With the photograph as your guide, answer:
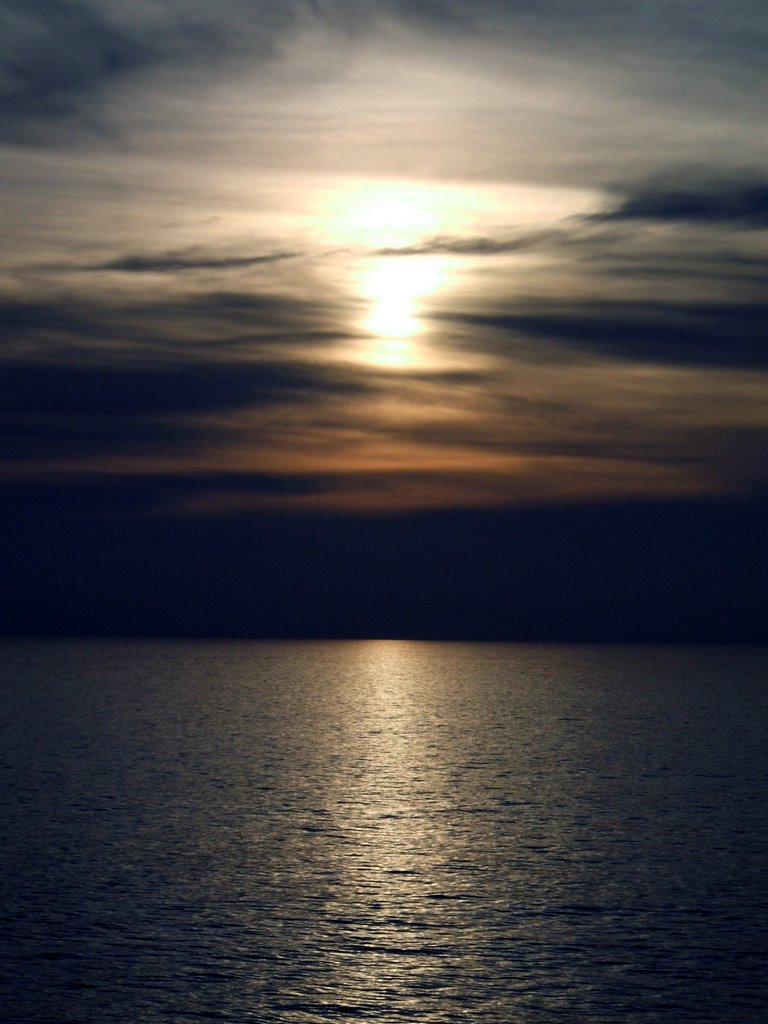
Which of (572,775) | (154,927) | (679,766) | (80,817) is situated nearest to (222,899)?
(154,927)

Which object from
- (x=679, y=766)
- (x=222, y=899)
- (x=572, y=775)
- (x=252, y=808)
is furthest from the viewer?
(x=679, y=766)

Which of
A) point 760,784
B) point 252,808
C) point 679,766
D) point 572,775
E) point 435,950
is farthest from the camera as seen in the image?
point 679,766

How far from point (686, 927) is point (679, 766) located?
71.1 metres

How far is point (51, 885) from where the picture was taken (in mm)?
58094

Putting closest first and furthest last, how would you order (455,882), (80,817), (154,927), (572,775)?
1. (154,927)
2. (455,882)
3. (80,817)
4. (572,775)

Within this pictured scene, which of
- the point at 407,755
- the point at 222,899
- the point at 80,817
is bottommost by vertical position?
the point at 222,899

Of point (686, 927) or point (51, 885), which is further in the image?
point (51, 885)

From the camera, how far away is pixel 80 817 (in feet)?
262

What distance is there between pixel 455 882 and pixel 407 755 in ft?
232

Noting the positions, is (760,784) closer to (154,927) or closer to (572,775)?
(572,775)

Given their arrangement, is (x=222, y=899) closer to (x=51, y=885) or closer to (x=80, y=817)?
(x=51, y=885)

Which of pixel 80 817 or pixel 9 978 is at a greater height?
pixel 80 817

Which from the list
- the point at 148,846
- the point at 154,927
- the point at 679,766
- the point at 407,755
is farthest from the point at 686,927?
the point at 407,755

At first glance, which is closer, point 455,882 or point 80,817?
point 455,882
